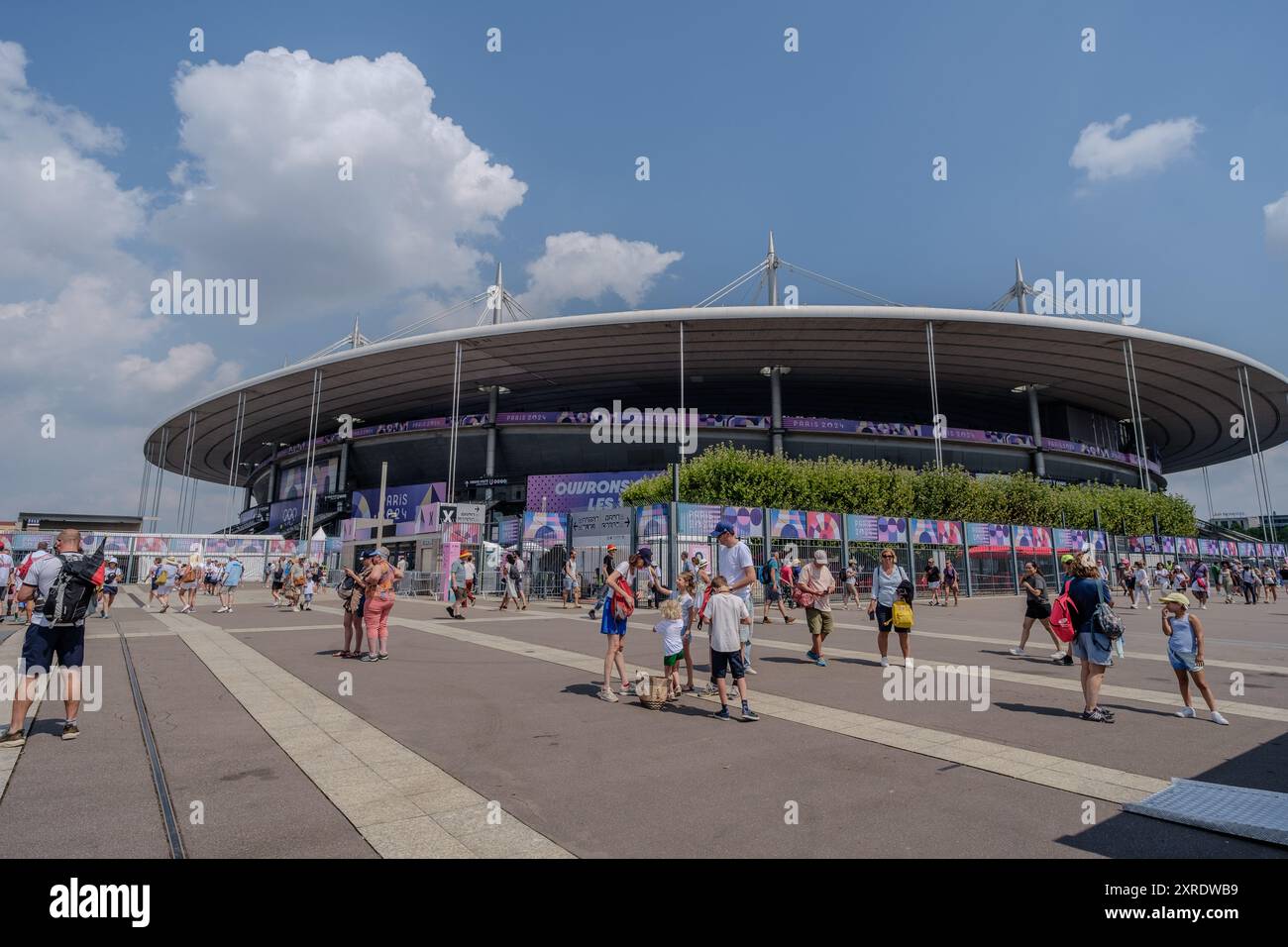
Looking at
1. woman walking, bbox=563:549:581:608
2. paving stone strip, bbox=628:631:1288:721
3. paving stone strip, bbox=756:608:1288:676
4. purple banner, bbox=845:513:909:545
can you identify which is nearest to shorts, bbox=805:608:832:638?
paving stone strip, bbox=628:631:1288:721

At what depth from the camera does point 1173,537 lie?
4262 centimetres

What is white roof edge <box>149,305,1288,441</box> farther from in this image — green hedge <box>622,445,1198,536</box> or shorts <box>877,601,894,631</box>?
shorts <box>877,601,894,631</box>

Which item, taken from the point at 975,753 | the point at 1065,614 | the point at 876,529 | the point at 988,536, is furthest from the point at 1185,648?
the point at 988,536

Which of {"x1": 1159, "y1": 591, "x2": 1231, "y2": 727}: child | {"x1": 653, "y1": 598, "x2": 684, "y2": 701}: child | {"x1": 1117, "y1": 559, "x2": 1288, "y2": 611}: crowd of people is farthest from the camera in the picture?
{"x1": 1117, "y1": 559, "x2": 1288, "y2": 611}: crowd of people

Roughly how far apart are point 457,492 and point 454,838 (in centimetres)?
5468

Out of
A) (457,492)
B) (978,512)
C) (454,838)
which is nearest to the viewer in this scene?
(454,838)

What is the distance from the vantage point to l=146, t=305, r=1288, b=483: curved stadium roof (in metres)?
44.1

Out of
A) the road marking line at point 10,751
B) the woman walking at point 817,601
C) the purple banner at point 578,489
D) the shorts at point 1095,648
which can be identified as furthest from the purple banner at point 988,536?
the road marking line at point 10,751

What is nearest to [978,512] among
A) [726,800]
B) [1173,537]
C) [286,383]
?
[1173,537]

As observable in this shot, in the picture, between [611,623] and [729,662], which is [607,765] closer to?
[729,662]

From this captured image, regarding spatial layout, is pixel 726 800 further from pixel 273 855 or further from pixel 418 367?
pixel 418 367

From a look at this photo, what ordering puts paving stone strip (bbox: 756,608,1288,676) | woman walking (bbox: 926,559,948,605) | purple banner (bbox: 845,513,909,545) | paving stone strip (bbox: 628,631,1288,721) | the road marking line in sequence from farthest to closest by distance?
purple banner (bbox: 845,513,909,545)
woman walking (bbox: 926,559,948,605)
paving stone strip (bbox: 756,608,1288,676)
paving stone strip (bbox: 628,631,1288,721)
the road marking line

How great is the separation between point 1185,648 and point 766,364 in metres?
45.2

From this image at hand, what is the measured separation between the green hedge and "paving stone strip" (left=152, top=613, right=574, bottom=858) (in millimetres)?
19406
